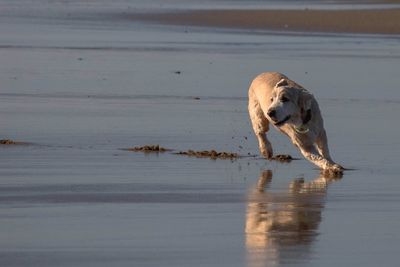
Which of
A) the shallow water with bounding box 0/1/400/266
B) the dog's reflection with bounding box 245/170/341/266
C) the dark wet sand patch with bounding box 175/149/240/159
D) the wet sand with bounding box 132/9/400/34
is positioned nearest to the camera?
the dog's reflection with bounding box 245/170/341/266

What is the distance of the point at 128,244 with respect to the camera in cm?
735

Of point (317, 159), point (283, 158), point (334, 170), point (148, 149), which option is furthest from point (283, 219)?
point (148, 149)

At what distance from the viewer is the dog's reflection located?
279 inches

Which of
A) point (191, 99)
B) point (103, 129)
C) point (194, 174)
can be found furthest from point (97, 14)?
point (194, 174)

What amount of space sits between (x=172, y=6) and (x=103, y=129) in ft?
83.9

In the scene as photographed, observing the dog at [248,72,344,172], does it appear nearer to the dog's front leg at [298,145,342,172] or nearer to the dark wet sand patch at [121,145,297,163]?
the dog's front leg at [298,145,342,172]

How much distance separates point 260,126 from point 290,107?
1058 mm

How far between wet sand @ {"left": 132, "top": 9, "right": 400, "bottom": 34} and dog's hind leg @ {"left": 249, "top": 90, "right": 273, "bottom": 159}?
1630 centimetres

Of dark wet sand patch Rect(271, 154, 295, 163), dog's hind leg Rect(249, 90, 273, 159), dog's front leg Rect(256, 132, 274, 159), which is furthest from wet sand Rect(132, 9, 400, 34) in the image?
dark wet sand patch Rect(271, 154, 295, 163)

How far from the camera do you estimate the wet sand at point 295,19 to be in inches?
1162

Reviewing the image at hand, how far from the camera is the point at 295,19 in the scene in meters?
32.1

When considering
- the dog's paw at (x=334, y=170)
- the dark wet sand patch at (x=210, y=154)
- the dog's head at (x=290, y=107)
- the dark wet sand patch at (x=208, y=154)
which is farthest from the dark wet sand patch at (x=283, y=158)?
the dog's paw at (x=334, y=170)

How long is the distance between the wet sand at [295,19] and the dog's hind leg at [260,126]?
16300mm

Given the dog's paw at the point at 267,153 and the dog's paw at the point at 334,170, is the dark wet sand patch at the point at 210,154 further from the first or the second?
the dog's paw at the point at 334,170
